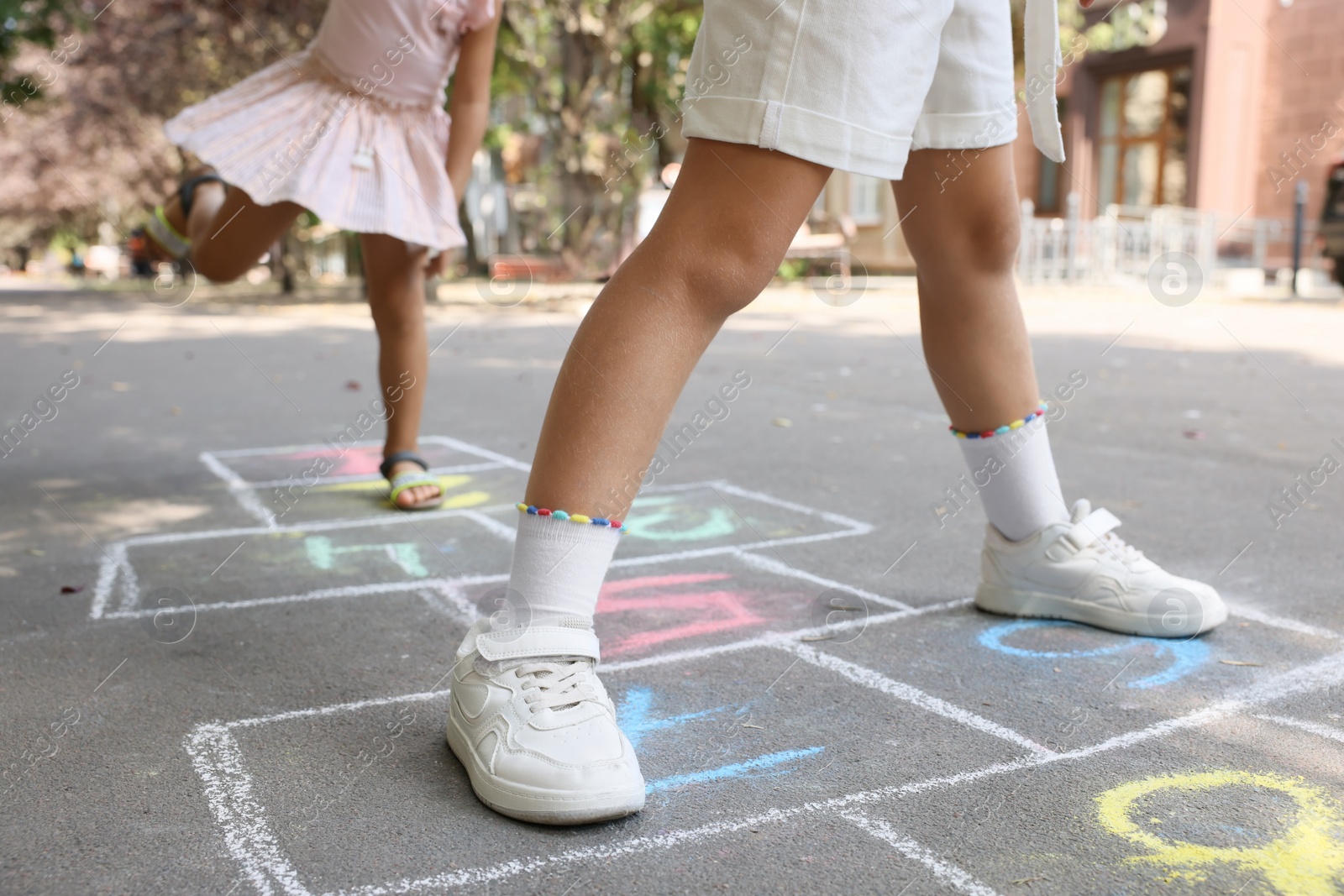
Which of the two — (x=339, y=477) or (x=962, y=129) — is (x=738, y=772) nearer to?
(x=962, y=129)

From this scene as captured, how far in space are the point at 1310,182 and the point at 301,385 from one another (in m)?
15.2

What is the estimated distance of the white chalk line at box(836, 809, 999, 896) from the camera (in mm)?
1448

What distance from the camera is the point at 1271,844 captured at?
1.55 m

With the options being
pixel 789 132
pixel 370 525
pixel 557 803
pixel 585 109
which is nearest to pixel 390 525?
pixel 370 525

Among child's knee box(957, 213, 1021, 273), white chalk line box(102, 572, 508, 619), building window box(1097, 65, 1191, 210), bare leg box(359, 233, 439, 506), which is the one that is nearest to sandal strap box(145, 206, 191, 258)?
bare leg box(359, 233, 439, 506)

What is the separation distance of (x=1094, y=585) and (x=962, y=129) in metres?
0.94

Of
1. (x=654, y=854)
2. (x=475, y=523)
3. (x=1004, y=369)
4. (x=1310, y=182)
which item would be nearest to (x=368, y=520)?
(x=475, y=523)

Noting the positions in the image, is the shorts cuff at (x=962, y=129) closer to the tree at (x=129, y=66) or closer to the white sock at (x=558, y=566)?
the white sock at (x=558, y=566)

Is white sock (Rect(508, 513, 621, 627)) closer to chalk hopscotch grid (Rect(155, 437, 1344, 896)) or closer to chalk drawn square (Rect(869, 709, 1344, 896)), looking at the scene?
chalk hopscotch grid (Rect(155, 437, 1344, 896))

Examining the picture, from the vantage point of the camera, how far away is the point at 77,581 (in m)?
2.83

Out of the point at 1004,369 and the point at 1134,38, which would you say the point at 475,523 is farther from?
the point at 1134,38

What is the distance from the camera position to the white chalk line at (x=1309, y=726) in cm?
189

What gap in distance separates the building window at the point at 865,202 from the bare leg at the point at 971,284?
21030mm

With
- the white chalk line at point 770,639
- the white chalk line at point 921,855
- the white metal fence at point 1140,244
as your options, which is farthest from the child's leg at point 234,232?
the white metal fence at point 1140,244
